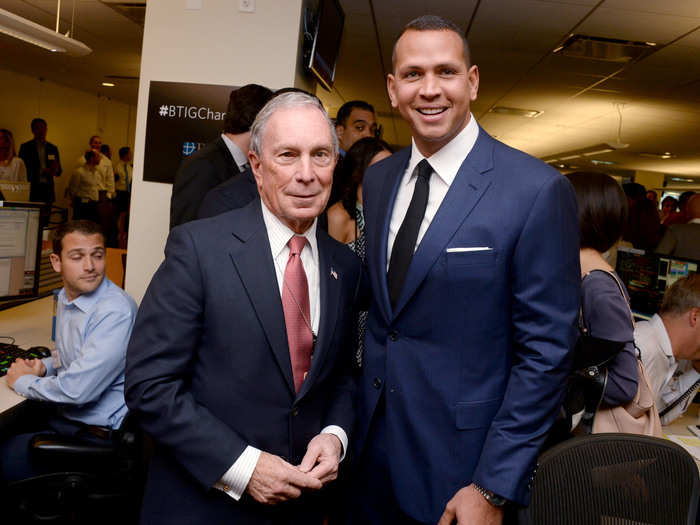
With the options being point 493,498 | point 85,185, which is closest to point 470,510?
point 493,498

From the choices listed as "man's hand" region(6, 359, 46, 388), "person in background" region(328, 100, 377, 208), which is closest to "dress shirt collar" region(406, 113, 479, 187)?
"man's hand" region(6, 359, 46, 388)

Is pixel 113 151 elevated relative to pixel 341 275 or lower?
elevated

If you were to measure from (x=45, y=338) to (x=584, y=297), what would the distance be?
8.13 feet

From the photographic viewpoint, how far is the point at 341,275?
133cm

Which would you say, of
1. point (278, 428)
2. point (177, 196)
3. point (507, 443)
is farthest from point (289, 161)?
point (177, 196)

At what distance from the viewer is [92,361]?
1.92 m

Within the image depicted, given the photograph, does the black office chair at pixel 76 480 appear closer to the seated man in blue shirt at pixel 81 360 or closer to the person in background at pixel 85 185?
the seated man in blue shirt at pixel 81 360

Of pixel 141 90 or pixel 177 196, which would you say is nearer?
pixel 177 196

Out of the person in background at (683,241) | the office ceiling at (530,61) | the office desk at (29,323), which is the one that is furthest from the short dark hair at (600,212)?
the office ceiling at (530,61)

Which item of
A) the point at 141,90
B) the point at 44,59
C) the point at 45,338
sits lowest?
the point at 45,338

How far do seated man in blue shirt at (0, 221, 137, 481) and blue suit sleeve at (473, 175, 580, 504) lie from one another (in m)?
1.40

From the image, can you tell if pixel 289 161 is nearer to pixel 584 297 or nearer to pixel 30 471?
pixel 584 297

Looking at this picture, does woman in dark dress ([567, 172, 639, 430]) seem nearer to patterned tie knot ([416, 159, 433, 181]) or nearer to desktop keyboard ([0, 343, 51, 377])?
patterned tie knot ([416, 159, 433, 181])

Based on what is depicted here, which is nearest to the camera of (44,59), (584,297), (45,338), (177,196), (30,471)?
(584,297)
